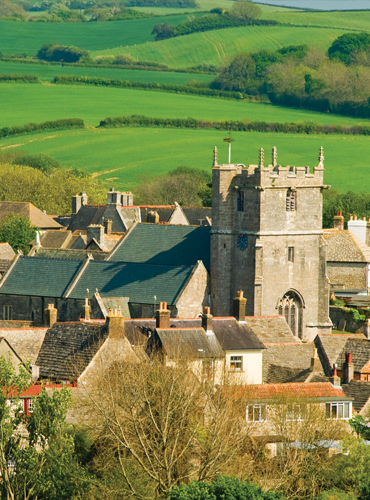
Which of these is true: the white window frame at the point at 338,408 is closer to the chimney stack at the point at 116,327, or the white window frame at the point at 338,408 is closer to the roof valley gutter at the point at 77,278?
the chimney stack at the point at 116,327

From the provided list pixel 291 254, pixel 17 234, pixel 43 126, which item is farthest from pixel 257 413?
pixel 43 126

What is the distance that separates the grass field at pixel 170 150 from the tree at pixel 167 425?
9803cm

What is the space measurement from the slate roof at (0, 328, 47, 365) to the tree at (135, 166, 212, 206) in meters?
78.0

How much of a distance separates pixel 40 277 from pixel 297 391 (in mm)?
31095

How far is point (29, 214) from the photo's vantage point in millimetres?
117562

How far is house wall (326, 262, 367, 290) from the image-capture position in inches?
3701

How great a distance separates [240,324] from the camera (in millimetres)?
59031

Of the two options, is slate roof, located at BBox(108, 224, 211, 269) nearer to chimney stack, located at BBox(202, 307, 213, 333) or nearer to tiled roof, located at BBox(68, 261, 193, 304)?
tiled roof, located at BBox(68, 261, 193, 304)

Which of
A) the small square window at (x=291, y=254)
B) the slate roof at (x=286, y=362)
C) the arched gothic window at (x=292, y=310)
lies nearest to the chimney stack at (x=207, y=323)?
the slate roof at (x=286, y=362)

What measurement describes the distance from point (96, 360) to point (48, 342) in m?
6.91

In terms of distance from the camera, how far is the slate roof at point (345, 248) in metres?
93.9

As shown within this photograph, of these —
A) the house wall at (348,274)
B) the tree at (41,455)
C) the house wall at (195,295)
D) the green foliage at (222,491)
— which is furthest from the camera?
the house wall at (348,274)

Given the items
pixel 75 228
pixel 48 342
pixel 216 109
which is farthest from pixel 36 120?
pixel 48 342

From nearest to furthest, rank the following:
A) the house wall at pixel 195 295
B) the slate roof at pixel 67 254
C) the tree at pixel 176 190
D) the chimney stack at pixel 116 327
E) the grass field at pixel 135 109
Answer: the chimney stack at pixel 116 327, the house wall at pixel 195 295, the slate roof at pixel 67 254, the tree at pixel 176 190, the grass field at pixel 135 109
